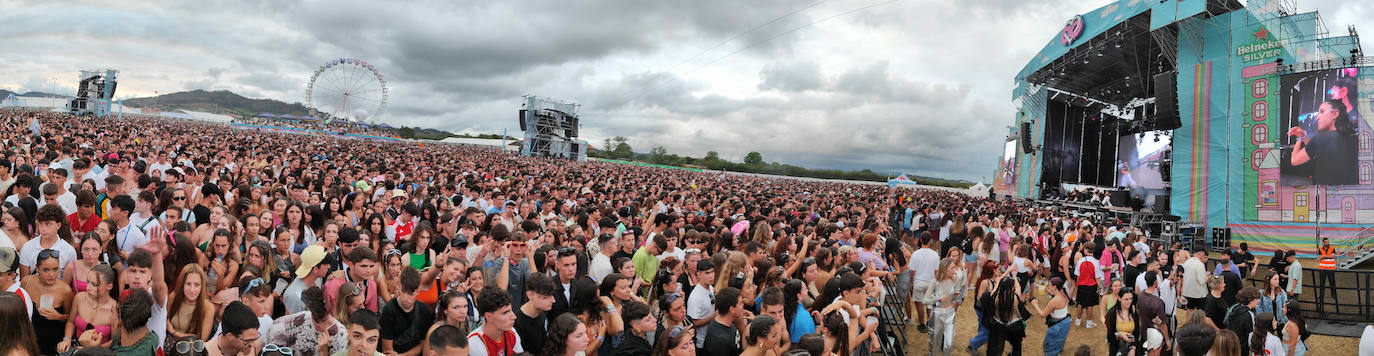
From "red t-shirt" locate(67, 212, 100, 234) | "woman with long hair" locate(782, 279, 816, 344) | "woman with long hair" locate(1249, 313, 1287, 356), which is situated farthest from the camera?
"red t-shirt" locate(67, 212, 100, 234)

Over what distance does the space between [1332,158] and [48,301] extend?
22.6 metres

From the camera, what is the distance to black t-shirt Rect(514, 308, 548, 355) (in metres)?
3.64

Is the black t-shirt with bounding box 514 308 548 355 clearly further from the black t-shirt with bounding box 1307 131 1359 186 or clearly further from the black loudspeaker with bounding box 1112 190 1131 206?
the black loudspeaker with bounding box 1112 190 1131 206

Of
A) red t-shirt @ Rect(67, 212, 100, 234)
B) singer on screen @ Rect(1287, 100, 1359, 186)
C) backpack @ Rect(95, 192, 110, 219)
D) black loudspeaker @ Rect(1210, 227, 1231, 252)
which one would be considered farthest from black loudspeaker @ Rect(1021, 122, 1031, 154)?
red t-shirt @ Rect(67, 212, 100, 234)

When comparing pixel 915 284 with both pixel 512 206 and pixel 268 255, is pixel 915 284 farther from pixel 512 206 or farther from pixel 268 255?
pixel 268 255

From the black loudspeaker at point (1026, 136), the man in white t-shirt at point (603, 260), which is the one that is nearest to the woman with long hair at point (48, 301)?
the man in white t-shirt at point (603, 260)

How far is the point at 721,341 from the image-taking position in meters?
3.93

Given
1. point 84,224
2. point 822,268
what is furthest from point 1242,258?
point 84,224

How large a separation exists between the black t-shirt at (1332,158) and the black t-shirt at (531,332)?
20213mm

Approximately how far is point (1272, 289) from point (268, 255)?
9950mm

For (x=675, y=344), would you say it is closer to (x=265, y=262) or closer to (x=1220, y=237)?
(x=265, y=262)

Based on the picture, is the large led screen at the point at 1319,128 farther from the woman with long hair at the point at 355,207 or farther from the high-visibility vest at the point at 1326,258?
the woman with long hair at the point at 355,207

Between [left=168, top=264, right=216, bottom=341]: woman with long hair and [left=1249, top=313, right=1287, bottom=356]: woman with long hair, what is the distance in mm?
7745

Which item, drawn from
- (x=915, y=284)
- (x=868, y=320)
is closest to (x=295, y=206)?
(x=868, y=320)
